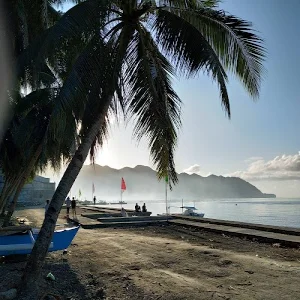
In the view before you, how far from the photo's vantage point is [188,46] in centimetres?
758

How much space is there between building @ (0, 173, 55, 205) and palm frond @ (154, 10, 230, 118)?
6802cm

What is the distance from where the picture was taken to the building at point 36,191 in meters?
76.5

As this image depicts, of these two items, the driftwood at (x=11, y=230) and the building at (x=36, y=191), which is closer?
the driftwood at (x=11, y=230)

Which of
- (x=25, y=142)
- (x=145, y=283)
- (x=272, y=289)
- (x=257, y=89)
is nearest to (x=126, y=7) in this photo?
(x=257, y=89)

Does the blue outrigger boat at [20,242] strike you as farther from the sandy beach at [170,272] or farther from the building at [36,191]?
the building at [36,191]

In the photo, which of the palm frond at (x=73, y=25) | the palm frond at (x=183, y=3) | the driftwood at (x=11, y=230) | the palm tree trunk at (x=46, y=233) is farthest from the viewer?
the driftwood at (x=11, y=230)

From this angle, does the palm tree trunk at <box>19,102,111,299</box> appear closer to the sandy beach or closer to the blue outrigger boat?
the sandy beach

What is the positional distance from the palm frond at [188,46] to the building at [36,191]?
68.0 metres

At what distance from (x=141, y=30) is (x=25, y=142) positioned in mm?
12806

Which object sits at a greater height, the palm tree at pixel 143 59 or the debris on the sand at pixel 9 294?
the palm tree at pixel 143 59

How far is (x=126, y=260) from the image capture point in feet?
31.3

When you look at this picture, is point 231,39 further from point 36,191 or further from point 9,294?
point 36,191

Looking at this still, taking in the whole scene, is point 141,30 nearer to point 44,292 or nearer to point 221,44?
point 221,44

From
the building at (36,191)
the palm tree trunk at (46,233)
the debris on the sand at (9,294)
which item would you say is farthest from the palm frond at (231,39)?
the building at (36,191)
